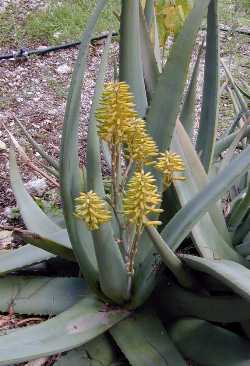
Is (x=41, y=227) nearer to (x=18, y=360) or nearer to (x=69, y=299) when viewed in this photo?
(x=69, y=299)

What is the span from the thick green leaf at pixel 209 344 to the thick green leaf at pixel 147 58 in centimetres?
48

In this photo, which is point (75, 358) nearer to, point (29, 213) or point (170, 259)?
point (170, 259)

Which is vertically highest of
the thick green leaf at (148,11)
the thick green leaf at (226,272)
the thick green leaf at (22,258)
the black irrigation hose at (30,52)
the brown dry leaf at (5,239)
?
the thick green leaf at (148,11)

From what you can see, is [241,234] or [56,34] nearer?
[241,234]

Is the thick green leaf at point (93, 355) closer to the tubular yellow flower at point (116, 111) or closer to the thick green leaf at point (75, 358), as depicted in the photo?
the thick green leaf at point (75, 358)

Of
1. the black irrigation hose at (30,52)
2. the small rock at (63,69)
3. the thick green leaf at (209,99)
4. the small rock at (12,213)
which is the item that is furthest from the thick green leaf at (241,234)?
the black irrigation hose at (30,52)

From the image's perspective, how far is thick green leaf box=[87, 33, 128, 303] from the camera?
1.11 m

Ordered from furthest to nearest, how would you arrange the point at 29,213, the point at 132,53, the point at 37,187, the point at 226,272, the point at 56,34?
the point at 56,34 → the point at 37,187 → the point at 29,213 → the point at 132,53 → the point at 226,272

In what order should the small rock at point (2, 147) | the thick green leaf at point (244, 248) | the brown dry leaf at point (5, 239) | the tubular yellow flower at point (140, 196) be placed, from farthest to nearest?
1. the small rock at point (2, 147)
2. the brown dry leaf at point (5, 239)
3. the thick green leaf at point (244, 248)
4. the tubular yellow flower at point (140, 196)

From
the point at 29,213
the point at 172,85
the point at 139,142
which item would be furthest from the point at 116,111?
the point at 29,213

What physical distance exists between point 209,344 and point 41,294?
1.23 feet

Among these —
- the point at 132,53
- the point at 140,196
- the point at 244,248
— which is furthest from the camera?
the point at 244,248

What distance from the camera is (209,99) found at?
4.24 feet

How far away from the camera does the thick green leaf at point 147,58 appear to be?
1179mm
